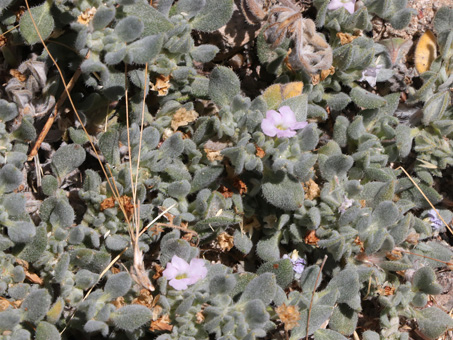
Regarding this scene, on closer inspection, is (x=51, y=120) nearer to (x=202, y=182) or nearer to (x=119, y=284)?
(x=202, y=182)

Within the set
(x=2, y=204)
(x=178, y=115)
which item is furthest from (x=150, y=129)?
(x=2, y=204)

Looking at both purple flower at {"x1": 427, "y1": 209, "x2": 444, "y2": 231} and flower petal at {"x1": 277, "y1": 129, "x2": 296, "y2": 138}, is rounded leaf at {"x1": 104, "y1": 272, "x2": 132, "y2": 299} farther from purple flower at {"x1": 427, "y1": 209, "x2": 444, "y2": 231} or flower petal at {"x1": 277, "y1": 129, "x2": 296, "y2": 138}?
purple flower at {"x1": 427, "y1": 209, "x2": 444, "y2": 231}

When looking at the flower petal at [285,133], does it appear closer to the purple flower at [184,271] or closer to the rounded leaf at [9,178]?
the purple flower at [184,271]

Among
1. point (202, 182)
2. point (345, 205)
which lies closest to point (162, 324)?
point (202, 182)

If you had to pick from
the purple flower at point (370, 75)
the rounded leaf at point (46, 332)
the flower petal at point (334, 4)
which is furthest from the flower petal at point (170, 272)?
the flower petal at point (334, 4)

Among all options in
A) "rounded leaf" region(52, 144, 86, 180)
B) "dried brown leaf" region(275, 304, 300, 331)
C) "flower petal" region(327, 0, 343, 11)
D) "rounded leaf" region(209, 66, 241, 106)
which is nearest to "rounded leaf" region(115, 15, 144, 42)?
"rounded leaf" region(209, 66, 241, 106)
